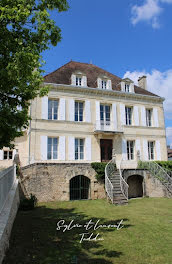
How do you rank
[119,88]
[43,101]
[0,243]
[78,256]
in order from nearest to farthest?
[0,243], [78,256], [43,101], [119,88]

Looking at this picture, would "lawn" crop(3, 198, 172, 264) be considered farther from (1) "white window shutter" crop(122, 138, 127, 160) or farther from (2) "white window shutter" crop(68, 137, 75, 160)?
(1) "white window shutter" crop(122, 138, 127, 160)

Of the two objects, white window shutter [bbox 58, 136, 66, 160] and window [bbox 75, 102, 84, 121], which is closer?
white window shutter [bbox 58, 136, 66, 160]

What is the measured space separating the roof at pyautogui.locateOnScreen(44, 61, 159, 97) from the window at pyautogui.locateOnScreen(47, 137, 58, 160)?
4.82m

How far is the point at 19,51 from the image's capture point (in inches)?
222

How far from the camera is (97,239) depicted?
6.11 metres

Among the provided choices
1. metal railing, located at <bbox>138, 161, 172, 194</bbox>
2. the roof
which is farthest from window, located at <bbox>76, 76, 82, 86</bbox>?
metal railing, located at <bbox>138, 161, 172, 194</bbox>

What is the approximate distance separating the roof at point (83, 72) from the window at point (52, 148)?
4819mm

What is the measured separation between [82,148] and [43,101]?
4867mm

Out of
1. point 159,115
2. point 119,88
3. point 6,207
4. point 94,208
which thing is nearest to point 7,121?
point 6,207

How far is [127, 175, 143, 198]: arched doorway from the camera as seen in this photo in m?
15.9

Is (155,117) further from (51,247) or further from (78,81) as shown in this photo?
(51,247)

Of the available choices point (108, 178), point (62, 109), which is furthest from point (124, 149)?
point (62, 109)

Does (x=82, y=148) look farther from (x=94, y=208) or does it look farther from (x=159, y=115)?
(x=159, y=115)

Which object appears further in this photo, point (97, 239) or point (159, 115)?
point (159, 115)
